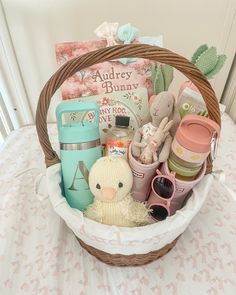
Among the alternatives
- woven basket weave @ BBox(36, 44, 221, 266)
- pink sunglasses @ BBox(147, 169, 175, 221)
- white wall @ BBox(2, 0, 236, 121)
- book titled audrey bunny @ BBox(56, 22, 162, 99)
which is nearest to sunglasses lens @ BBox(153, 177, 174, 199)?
pink sunglasses @ BBox(147, 169, 175, 221)

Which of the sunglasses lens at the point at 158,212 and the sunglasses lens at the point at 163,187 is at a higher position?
the sunglasses lens at the point at 163,187

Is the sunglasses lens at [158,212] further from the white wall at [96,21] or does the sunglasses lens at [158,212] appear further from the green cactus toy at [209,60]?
the white wall at [96,21]

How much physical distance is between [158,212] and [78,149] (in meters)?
0.18

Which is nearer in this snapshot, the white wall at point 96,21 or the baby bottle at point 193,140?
the baby bottle at point 193,140

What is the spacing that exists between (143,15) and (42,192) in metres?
0.59

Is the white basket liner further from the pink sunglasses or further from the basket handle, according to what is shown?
the basket handle

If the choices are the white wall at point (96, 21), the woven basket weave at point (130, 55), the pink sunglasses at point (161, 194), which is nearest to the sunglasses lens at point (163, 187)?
the pink sunglasses at point (161, 194)

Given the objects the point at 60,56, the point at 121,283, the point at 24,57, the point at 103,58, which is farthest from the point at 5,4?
the point at 121,283

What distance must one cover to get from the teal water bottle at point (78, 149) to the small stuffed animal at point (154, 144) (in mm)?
86

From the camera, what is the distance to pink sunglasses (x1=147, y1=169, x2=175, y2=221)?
439 mm

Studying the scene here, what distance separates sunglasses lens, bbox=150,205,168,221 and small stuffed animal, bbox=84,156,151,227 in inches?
0.6

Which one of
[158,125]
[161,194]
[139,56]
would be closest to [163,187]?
[161,194]

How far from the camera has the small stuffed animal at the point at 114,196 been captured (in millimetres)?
404

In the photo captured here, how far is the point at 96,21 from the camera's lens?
2.47 feet
